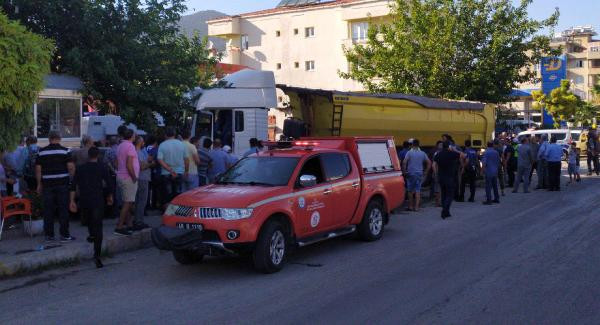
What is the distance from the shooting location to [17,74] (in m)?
8.20

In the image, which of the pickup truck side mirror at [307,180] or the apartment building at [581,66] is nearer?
the pickup truck side mirror at [307,180]

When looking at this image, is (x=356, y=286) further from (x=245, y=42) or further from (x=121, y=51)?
(x=245, y=42)

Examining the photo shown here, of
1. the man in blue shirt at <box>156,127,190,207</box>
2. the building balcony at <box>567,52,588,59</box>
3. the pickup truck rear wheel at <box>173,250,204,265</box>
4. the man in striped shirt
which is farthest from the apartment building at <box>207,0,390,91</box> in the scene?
the building balcony at <box>567,52,588,59</box>

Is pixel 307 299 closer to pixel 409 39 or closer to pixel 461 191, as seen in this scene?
pixel 461 191

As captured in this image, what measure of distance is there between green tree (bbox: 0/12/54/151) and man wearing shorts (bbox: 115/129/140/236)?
5.31ft

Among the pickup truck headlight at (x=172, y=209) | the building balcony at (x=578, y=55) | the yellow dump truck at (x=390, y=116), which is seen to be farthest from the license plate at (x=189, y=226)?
the building balcony at (x=578, y=55)

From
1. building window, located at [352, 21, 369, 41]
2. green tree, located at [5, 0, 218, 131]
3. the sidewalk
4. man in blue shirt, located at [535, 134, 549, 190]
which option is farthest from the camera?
building window, located at [352, 21, 369, 41]

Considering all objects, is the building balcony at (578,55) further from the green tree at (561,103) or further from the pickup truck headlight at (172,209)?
the pickup truck headlight at (172,209)

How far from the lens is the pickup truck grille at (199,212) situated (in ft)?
26.2

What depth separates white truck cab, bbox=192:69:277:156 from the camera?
1831 centimetres

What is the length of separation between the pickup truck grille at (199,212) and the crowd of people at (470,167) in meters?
6.88

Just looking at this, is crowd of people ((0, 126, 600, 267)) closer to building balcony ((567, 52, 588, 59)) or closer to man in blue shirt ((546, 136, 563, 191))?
man in blue shirt ((546, 136, 563, 191))

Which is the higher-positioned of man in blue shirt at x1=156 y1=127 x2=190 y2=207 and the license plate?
man in blue shirt at x1=156 y1=127 x2=190 y2=207

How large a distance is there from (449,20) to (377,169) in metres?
17.8
